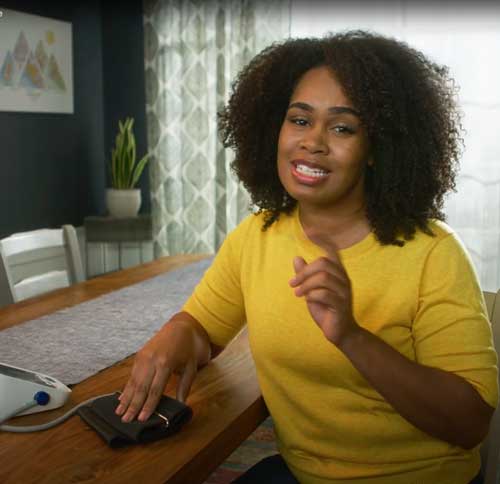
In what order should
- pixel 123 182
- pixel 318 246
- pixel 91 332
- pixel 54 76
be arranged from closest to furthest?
1. pixel 318 246
2. pixel 91 332
3. pixel 54 76
4. pixel 123 182

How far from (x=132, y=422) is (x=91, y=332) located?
1.96 feet

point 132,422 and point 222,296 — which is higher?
point 222,296

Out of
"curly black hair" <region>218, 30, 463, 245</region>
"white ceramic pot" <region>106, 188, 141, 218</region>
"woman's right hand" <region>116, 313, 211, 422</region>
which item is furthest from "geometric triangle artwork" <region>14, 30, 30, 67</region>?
"woman's right hand" <region>116, 313, 211, 422</region>

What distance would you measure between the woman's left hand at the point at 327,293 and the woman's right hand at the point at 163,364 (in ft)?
1.03

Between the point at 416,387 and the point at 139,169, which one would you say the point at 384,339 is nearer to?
the point at 416,387

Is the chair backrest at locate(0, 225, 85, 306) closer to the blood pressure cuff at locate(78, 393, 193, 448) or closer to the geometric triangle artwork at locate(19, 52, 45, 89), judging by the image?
the blood pressure cuff at locate(78, 393, 193, 448)

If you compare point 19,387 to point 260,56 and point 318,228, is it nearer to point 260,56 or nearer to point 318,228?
point 318,228

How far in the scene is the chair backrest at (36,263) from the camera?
6.80ft

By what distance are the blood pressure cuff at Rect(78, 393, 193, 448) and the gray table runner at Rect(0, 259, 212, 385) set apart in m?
0.19

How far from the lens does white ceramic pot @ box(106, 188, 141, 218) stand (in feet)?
14.0

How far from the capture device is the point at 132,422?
42.1 inches

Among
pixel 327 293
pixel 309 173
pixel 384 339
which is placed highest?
pixel 309 173

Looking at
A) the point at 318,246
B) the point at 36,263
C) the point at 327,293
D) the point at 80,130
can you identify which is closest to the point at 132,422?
the point at 327,293

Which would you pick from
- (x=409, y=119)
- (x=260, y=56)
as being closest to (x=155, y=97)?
(x=260, y=56)
